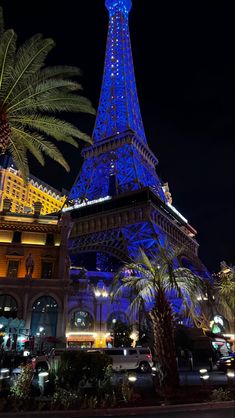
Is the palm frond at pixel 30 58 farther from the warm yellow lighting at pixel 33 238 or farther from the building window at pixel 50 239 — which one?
the building window at pixel 50 239

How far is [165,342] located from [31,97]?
1259cm

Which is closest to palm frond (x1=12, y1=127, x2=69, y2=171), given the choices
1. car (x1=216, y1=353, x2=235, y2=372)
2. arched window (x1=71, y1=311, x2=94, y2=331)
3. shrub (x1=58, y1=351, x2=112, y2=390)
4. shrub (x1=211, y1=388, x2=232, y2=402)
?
shrub (x1=58, y1=351, x2=112, y2=390)

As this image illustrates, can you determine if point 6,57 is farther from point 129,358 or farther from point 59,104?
point 129,358

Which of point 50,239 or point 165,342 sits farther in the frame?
point 50,239

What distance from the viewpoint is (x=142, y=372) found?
27562 millimetres

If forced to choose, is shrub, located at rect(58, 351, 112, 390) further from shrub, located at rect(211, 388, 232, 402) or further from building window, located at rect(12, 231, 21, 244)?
building window, located at rect(12, 231, 21, 244)

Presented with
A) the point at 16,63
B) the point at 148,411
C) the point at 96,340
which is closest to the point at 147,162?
the point at 96,340

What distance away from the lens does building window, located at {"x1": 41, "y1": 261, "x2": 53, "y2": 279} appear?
151 feet

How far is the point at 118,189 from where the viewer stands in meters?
74.0

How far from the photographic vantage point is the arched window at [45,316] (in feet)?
134

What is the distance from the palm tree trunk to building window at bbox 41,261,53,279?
1278 inches

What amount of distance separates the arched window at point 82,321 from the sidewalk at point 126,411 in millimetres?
35395

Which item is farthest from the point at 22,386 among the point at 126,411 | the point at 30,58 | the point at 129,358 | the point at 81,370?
the point at 129,358

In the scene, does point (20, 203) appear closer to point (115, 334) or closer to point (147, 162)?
point (147, 162)
